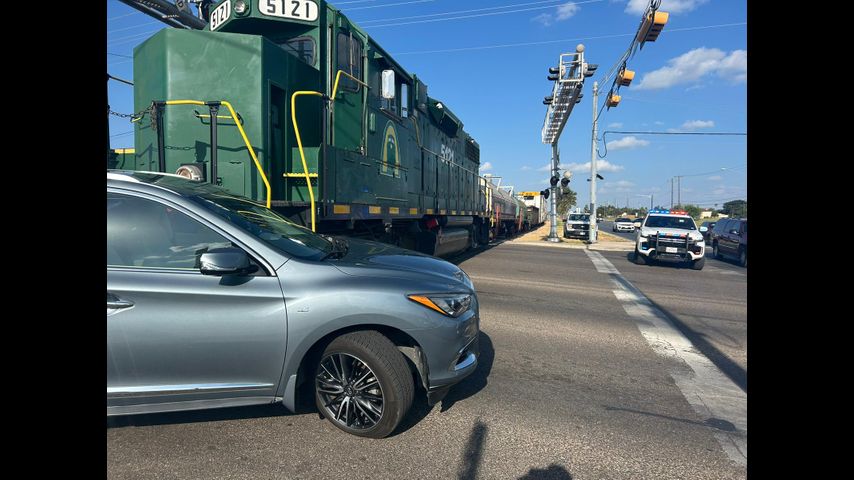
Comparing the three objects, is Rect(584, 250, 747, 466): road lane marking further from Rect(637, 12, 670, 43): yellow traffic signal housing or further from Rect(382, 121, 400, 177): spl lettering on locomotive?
Rect(637, 12, 670, 43): yellow traffic signal housing

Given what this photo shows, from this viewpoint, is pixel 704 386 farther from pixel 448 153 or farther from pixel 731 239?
pixel 731 239

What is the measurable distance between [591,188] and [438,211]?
15.4 meters

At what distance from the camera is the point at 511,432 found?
322cm

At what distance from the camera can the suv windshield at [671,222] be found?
14.6m

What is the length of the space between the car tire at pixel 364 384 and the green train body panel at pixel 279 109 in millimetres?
2759

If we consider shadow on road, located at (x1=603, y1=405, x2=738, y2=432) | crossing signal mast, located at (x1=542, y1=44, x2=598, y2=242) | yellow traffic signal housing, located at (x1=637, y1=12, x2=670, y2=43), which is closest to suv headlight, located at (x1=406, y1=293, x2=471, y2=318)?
shadow on road, located at (x1=603, y1=405, x2=738, y2=432)

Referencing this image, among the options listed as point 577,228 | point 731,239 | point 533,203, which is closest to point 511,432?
point 731,239
